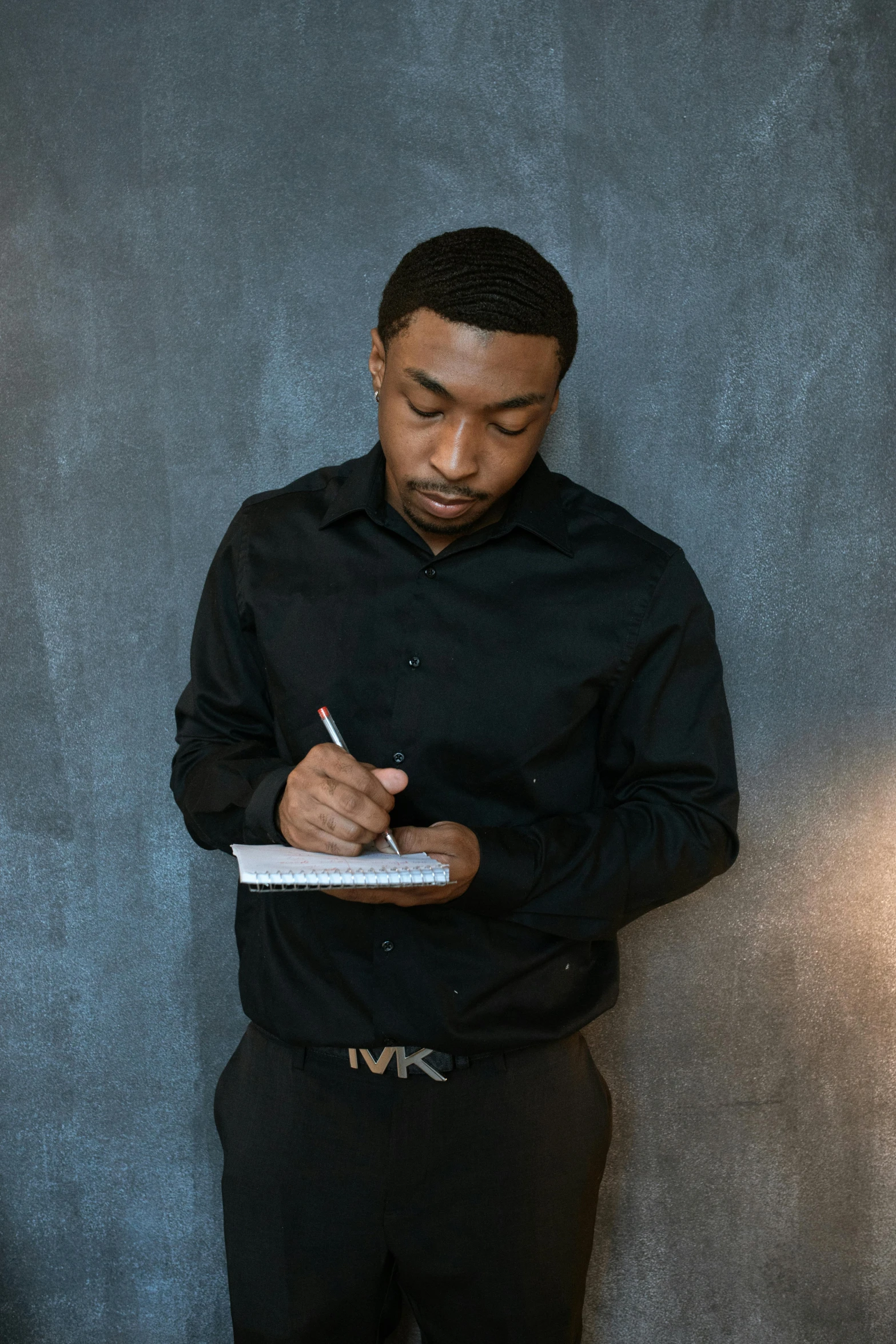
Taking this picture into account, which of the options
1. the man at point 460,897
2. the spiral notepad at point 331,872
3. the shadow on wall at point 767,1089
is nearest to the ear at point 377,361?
the man at point 460,897

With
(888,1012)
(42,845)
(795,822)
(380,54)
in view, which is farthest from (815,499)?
(42,845)

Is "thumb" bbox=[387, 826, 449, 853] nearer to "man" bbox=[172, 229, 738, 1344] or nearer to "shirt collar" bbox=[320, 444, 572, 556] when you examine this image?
"man" bbox=[172, 229, 738, 1344]

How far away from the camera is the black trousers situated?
1476mm

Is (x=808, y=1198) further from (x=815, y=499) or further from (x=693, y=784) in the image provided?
(x=815, y=499)

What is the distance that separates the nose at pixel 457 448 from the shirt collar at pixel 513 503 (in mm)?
174

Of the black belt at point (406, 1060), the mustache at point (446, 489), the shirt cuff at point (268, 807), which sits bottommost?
the black belt at point (406, 1060)

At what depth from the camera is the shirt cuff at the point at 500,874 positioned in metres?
1.34

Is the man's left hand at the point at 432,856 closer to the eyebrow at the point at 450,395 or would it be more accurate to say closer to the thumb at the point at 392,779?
the thumb at the point at 392,779

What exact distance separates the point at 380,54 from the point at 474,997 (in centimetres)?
154

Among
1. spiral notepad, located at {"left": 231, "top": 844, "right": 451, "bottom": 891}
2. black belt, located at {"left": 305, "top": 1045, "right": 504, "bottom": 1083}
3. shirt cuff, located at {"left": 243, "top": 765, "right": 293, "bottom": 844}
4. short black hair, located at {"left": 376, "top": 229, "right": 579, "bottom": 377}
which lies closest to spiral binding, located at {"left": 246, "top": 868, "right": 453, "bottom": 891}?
spiral notepad, located at {"left": 231, "top": 844, "right": 451, "bottom": 891}

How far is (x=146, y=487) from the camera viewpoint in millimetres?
1916

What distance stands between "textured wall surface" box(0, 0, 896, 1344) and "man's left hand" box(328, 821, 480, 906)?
798 mm

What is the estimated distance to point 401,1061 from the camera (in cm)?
146

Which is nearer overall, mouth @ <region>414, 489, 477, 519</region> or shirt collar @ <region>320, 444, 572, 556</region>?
mouth @ <region>414, 489, 477, 519</region>
